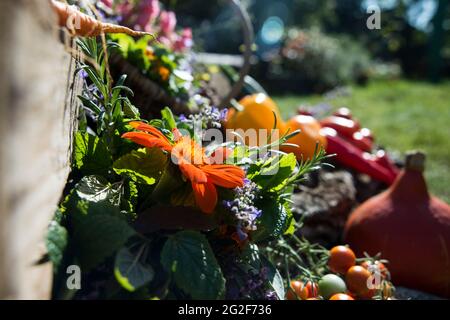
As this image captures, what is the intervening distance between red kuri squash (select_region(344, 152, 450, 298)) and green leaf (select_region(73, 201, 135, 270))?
4.41ft

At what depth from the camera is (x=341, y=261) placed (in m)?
1.73

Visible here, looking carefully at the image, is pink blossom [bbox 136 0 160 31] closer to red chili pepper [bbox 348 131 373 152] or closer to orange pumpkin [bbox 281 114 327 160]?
orange pumpkin [bbox 281 114 327 160]

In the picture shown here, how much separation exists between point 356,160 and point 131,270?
6.75ft

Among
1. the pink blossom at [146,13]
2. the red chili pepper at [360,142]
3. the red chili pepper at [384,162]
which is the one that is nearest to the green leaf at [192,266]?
the pink blossom at [146,13]

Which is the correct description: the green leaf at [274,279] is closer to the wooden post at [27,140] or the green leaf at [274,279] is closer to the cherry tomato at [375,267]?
the cherry tomato at [375,267]

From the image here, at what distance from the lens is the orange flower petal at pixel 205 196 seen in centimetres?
112

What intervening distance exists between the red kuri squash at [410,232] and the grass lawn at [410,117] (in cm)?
95

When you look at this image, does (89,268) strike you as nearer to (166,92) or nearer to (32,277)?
(32,277)

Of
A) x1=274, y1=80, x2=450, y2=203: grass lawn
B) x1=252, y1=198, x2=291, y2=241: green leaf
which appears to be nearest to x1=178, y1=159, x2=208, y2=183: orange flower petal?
Answer: x1=252, y1=198, x2=291, y2=241: green leaf

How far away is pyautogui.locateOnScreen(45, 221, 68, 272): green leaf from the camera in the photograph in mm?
912

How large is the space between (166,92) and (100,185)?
3.20ft

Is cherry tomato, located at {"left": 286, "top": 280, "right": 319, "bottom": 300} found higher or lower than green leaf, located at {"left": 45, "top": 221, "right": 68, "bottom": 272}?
lower

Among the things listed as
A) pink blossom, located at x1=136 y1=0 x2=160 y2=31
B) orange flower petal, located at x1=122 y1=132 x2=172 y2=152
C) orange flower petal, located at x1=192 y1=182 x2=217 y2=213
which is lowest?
orange flower petal, located at x1=192 y1=182 x2=217 y2=213

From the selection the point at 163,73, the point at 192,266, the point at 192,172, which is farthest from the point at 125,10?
the point at 192,266
